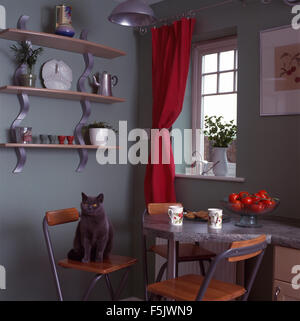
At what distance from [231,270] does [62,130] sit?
1.65 m

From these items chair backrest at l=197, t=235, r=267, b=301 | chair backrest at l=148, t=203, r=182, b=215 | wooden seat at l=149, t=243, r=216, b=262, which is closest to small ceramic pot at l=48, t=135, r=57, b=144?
chair backrest at l=148, t=203, r=182, b=215

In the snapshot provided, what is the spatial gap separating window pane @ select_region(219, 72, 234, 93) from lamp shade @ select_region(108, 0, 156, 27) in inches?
40.0

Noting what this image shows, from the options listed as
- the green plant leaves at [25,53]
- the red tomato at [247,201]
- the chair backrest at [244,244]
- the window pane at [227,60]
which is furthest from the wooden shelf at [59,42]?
the chair backrest at [244,244]

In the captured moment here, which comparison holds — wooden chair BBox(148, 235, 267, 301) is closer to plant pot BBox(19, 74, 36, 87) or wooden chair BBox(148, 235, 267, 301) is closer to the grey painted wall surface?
the grey painted wall surface

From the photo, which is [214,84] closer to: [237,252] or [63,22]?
[63,22]

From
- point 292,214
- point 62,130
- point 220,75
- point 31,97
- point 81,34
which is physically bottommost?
point 292,214

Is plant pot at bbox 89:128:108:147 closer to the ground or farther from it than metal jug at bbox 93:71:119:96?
closer to the ground

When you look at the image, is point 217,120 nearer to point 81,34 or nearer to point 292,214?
point 292,214

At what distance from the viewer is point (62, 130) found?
341 centimetres

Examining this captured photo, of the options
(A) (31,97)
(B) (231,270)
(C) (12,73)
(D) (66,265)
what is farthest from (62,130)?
(B) (231,270)

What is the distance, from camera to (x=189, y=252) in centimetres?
292

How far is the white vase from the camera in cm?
338

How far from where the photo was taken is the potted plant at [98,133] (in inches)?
135
